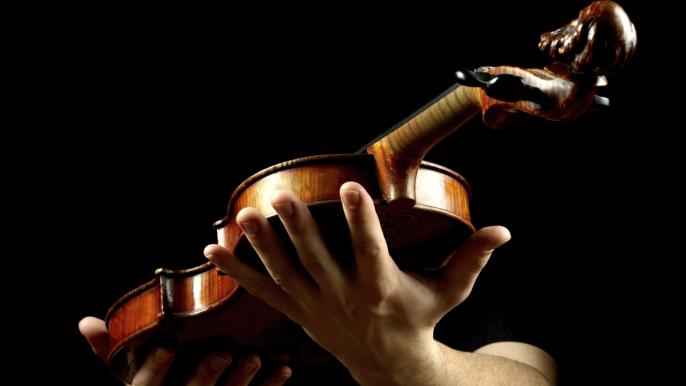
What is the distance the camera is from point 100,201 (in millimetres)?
1951

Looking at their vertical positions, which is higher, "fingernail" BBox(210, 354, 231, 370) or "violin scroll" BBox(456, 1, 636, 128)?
"violin scroll" BBox(456, 1, 636, 128)

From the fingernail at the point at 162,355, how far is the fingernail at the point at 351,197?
594mm

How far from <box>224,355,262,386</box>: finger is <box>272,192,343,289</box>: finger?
0.39 metres

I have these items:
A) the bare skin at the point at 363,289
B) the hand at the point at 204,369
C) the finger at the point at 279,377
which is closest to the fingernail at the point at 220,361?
the hand at the point at 204,369

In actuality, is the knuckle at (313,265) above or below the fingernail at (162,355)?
above

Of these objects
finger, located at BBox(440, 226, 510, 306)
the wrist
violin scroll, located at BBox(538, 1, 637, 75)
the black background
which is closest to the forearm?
the wrist

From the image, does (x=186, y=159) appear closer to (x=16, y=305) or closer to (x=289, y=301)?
(x=16, y=305)

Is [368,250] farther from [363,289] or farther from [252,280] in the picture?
[252,280]

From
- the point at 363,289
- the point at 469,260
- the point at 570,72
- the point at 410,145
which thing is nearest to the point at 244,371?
the point at 363,289

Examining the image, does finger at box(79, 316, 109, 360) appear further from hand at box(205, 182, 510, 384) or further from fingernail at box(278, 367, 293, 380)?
hand at box(205, 182, 510, 384)

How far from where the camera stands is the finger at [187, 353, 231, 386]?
1251 mm

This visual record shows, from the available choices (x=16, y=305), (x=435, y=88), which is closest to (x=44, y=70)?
(x=16, y=305)

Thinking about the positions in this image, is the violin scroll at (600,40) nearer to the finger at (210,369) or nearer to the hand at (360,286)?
the hand at (360,286)

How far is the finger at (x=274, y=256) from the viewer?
884 millimetres
